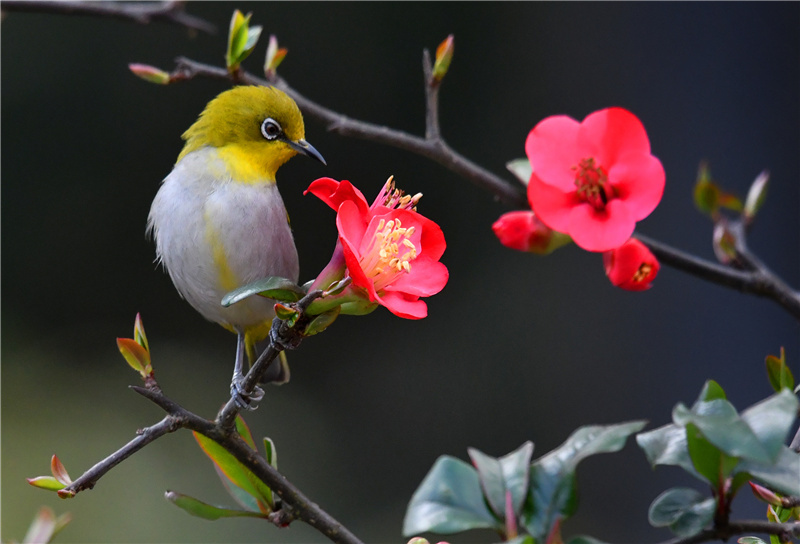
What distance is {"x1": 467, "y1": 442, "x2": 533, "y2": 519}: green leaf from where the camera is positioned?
0.53 m

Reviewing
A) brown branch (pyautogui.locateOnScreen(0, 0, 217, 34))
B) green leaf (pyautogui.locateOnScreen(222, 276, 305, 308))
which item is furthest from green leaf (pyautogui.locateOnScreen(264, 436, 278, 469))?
brown branch (pyautogui.locateOnScreen(0, 0, 217, 34))

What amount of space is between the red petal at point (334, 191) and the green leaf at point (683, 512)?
12.6 inches

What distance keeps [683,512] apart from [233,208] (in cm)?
69

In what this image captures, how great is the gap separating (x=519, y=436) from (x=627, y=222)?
2.42m

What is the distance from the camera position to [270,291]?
625 mm

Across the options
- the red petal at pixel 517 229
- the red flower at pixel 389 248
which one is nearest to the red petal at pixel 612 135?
the red petal at pixel 517 229

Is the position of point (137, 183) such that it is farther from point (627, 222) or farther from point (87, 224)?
point (627, 222)

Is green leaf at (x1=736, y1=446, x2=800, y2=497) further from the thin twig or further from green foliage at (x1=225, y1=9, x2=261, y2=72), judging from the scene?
green foliage at (x1=225, y1=9, x2=261, y2=72)

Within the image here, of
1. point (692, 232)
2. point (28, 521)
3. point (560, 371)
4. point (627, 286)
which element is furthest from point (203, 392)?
point (627, 286)

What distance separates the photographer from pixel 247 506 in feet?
2.71

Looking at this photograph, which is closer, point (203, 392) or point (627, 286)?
point (627, 286)

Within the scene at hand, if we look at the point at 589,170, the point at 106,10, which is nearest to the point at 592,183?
the point at 589,170

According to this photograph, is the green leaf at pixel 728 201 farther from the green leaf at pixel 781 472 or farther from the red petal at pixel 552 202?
the green leaf at pixel 781 472

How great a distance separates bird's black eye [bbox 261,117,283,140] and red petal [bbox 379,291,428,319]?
52 cm
